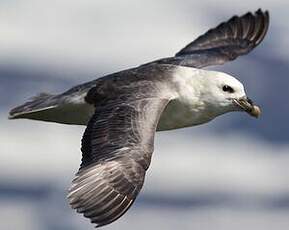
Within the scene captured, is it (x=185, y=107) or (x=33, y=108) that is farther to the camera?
(x=33, y=108)

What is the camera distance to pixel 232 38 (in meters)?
22.5

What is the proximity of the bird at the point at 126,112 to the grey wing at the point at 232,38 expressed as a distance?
754 millimetres

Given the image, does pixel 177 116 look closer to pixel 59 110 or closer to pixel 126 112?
pixel 126 112

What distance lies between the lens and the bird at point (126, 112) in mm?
15594

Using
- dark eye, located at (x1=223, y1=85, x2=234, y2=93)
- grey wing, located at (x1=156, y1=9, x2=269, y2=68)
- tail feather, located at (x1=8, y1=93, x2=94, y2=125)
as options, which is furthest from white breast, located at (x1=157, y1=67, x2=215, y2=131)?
grey wing, located at (x1=156, y1=9, x2=269, y2=68)

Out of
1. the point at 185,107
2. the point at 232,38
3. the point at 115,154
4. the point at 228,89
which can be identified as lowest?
the point at 115,154

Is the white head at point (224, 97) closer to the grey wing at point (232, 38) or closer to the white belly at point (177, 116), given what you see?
the white belly at point (177, 116)

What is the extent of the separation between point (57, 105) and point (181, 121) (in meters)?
1.69

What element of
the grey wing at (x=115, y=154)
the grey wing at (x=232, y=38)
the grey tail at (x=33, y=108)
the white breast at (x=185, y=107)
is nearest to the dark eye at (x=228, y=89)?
the white breast at (x=185, y=107)

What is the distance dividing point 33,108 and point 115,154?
8.32ft

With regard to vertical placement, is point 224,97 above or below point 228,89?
below

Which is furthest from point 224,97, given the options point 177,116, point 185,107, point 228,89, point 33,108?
point 33,108

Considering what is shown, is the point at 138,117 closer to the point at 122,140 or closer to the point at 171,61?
the point at 122,140

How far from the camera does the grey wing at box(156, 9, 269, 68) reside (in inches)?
848
